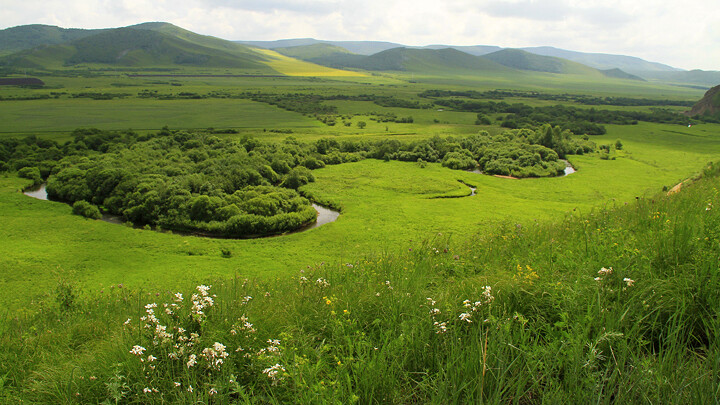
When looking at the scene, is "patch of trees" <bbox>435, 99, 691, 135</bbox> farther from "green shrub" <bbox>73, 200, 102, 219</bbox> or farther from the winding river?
"green shrub" <bbox>73, 200, 102, 219</bbox>

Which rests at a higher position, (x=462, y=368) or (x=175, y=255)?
(x=462, y=368)

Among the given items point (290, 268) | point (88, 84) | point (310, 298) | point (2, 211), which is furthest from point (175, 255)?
point (88, 84)

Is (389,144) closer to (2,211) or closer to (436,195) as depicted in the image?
(436,195)

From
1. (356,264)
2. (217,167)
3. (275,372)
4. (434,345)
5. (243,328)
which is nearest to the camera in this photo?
(275,372)

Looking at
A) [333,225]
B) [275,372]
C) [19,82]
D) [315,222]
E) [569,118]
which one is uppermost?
[19,82]

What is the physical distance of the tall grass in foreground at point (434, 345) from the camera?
3605 mm

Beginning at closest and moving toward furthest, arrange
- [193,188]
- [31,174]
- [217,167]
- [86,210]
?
[86,210]
[193,188]
[31,174]
[217,167]

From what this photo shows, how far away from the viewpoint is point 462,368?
3.79 metres

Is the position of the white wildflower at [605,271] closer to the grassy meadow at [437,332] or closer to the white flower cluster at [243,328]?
the grassy meadow at [437,332]

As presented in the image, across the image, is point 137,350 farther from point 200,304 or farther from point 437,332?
point 437,332

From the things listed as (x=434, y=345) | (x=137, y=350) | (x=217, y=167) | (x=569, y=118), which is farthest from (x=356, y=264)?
(x=569, y=118)

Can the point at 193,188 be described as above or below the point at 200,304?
below

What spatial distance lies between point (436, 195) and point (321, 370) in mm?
36154

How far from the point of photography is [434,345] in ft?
14.8
